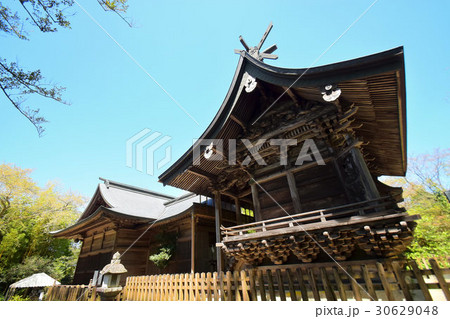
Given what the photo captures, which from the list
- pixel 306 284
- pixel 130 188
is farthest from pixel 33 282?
pixel 306 284

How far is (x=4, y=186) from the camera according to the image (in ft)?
70.6

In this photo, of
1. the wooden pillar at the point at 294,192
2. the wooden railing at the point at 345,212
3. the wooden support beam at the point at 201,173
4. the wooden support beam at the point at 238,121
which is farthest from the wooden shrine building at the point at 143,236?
the wooden railing at the point at 345,212

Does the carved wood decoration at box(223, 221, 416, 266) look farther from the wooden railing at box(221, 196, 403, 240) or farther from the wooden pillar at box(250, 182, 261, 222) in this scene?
the wooden pillar at box(250, 182, 261, 222)

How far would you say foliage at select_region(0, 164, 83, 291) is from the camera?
61.3 feet

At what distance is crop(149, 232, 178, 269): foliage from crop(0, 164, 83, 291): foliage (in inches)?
628

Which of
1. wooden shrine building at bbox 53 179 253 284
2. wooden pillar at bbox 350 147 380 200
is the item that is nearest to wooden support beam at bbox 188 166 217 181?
wooden shrine building at bbox 53 179 253 284

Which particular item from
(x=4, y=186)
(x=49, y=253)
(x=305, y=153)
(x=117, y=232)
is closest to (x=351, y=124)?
(x=305, y=153)

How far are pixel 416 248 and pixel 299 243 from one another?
1120 cm

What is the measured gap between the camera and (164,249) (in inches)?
411

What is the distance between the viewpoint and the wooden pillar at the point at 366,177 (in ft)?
15.3

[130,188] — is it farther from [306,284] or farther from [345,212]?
[345,212]

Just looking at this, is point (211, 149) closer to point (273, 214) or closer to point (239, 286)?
point (273, 214)
